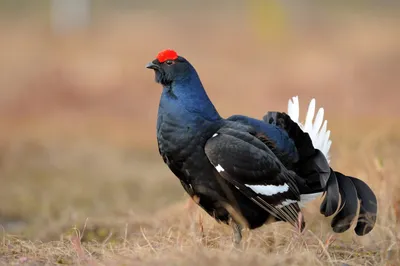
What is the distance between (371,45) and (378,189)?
1462 centimetres

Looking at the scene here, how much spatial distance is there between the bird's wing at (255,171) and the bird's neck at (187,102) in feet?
0.50

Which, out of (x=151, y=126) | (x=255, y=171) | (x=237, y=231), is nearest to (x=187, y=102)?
(x=255, y=171)

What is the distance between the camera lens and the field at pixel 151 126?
5031 millimetres

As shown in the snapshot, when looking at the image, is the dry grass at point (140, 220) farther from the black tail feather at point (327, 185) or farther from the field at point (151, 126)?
the black tail feather at point (327, 185)

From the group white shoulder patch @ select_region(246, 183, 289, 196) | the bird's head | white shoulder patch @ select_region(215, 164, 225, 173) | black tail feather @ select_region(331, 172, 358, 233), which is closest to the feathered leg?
white shoulder patch @ select_region(246, 183, 289, 196)

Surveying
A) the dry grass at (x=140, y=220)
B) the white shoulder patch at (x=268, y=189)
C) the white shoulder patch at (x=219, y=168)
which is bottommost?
the dry grass at (x=140, y=220)

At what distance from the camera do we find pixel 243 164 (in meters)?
5.00

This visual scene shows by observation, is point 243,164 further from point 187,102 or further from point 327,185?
point 327,185

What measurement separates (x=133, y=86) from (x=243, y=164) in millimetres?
12245

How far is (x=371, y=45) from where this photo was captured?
20.6 meters

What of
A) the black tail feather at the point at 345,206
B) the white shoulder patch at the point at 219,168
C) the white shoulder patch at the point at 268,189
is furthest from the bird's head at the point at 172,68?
the black tail feather at the point at 345,206

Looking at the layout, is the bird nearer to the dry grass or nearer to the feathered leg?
the feathered leg

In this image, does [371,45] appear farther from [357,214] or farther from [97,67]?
[357,214]

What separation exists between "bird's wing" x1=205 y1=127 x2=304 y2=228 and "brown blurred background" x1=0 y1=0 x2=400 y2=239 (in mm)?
2077
